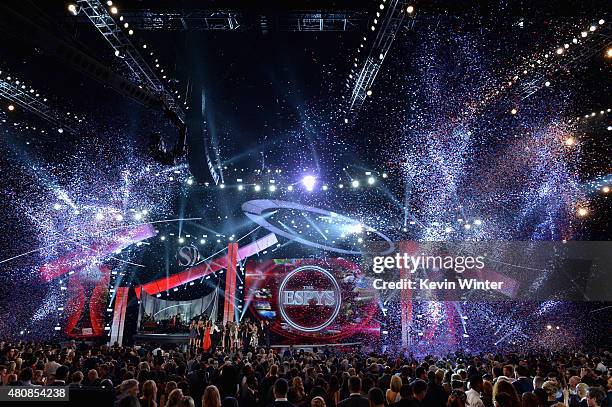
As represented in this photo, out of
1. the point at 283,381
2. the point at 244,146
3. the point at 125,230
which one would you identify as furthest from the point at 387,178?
the point at 283,381

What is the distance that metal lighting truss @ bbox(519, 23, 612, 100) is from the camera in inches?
390

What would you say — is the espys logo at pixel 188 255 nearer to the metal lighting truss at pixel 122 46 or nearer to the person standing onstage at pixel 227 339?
the person standing onstage at pixel 227 339

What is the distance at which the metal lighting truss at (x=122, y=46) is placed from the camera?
928 centimetres

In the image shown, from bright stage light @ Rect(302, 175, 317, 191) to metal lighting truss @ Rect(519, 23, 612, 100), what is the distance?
815 centimetres

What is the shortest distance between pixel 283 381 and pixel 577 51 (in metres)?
10.9

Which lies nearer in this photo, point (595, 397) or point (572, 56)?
point (595, 397)

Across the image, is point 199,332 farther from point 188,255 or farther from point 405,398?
point 405,398

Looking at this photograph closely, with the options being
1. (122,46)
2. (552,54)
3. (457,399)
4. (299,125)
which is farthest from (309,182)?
(457,399)

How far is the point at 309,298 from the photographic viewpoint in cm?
1880

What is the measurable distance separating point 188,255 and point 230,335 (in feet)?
16.4

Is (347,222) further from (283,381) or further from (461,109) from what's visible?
(283,381)

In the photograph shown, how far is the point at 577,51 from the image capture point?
10.6 meters

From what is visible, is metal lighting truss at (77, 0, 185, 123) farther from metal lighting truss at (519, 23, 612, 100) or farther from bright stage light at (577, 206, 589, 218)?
bright stage light at (577, 206, 589, 218)

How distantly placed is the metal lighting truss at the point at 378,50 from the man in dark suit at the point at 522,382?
7309mm
